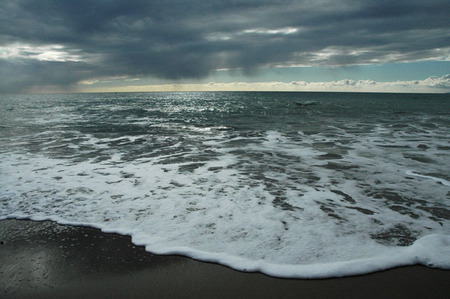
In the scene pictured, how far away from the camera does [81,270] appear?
311 cm

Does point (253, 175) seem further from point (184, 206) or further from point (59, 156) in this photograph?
point (59, 156)

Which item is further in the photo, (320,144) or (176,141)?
(176,141)

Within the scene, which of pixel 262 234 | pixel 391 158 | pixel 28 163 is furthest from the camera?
pixel 391 158

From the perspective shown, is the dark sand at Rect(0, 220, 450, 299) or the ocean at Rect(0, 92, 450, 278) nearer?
the dark sand at Rect(0, 220, 450, 299)

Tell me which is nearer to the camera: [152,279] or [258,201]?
[152,279]

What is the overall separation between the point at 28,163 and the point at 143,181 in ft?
13.9

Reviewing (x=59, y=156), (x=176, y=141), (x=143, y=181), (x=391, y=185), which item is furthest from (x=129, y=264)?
(x=176, y=141)

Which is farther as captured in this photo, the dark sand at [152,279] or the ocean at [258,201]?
the ocean at [258,201]

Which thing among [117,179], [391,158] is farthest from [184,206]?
[391,158]

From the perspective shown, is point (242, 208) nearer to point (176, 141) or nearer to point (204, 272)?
point (204, 272)

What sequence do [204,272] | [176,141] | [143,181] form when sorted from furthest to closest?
[176,141]
[143,181]
[204,272]

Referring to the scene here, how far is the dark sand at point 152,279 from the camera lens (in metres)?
2.73

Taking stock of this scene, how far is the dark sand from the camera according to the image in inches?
107

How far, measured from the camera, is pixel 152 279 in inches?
117
